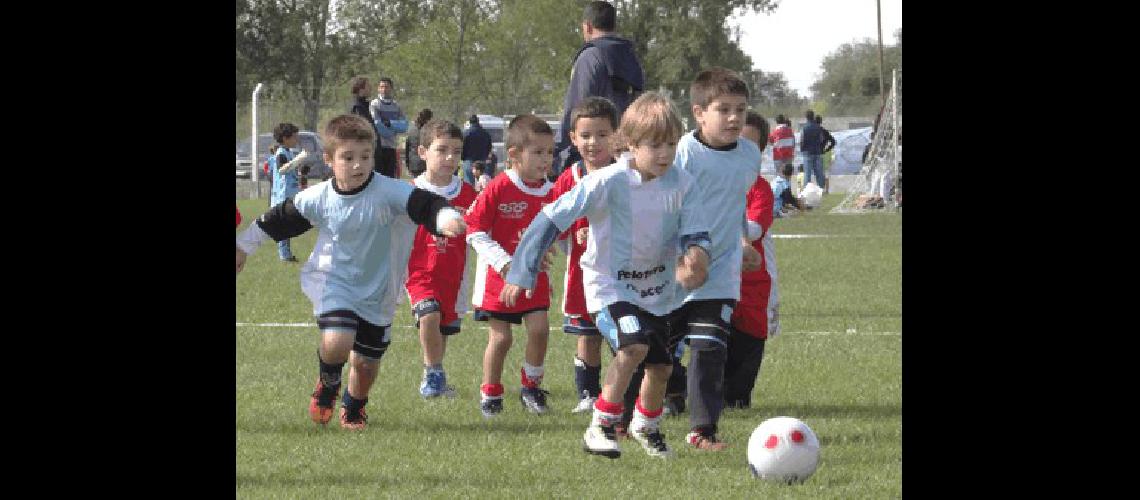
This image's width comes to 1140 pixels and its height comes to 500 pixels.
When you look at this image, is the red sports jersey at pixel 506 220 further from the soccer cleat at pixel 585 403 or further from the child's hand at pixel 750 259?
the child's hand at pixel 750 259

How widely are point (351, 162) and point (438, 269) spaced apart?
1594 mm

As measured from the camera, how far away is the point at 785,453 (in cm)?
676

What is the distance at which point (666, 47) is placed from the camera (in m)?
79.6

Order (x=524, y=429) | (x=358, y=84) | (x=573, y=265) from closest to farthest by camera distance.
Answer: (x=524, y=429) < (x=573, y=265) < (x=358, y=84)

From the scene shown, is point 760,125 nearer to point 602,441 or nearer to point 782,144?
point 602,441

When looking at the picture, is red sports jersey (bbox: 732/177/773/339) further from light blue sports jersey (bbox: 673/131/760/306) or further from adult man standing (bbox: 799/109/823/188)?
adult man standing (bbox: 799/109/823/188)

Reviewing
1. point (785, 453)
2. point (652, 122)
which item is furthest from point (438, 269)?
point (785, 453)

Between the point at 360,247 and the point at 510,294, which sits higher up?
the point at 360,247

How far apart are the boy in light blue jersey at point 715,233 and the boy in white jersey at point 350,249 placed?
135cm

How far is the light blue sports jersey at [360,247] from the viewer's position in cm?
805

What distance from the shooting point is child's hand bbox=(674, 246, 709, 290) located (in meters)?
7.16

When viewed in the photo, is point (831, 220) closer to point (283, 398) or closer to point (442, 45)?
point (283, 398)
